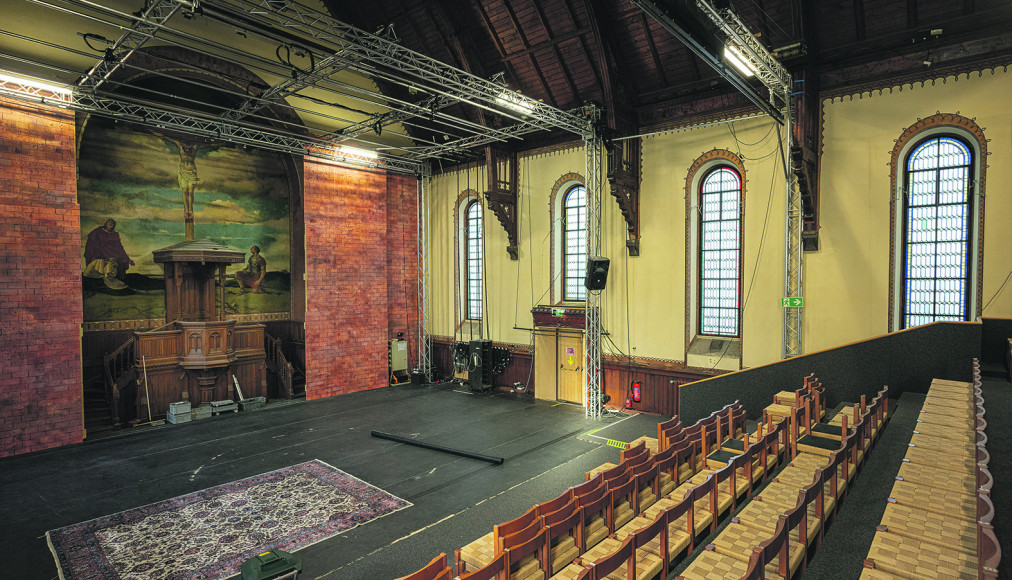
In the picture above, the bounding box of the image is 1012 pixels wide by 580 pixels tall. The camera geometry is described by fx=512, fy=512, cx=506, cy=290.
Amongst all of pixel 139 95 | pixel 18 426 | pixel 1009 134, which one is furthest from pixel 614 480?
pixel 139 95

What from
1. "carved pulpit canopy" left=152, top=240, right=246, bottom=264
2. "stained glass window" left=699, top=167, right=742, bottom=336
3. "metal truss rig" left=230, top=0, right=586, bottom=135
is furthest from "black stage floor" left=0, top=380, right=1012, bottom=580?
"metal truss rig" left=230, top=0, right=586, bottom=135

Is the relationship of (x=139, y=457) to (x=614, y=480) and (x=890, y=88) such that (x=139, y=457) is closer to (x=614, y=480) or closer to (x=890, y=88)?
(x=614, y=480)

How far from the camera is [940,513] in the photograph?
3566 millimetres

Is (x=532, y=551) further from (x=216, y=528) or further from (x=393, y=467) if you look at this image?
(x=393, y=467)

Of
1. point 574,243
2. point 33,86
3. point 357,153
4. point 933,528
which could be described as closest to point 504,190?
point 574,243

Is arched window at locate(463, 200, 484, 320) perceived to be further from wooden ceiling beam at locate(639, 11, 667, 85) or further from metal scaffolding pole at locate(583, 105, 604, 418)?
wooden ceiling beam at locate(639, 11, 667, 85)

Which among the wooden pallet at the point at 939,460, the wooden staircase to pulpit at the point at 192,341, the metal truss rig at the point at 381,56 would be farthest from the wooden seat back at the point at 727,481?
the wooden staircase to pulpit at the point at 192,341

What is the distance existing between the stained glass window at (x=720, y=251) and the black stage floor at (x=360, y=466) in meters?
2.36

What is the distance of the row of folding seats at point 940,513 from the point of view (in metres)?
2.94

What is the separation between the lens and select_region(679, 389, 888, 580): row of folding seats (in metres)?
3.24

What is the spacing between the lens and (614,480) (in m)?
4.81

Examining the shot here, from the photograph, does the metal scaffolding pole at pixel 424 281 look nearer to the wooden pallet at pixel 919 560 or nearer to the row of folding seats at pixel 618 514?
the row of folding seats at pixel 618 514

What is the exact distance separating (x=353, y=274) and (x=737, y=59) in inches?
403

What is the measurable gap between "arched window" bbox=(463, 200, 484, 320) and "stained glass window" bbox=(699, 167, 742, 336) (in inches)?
248
